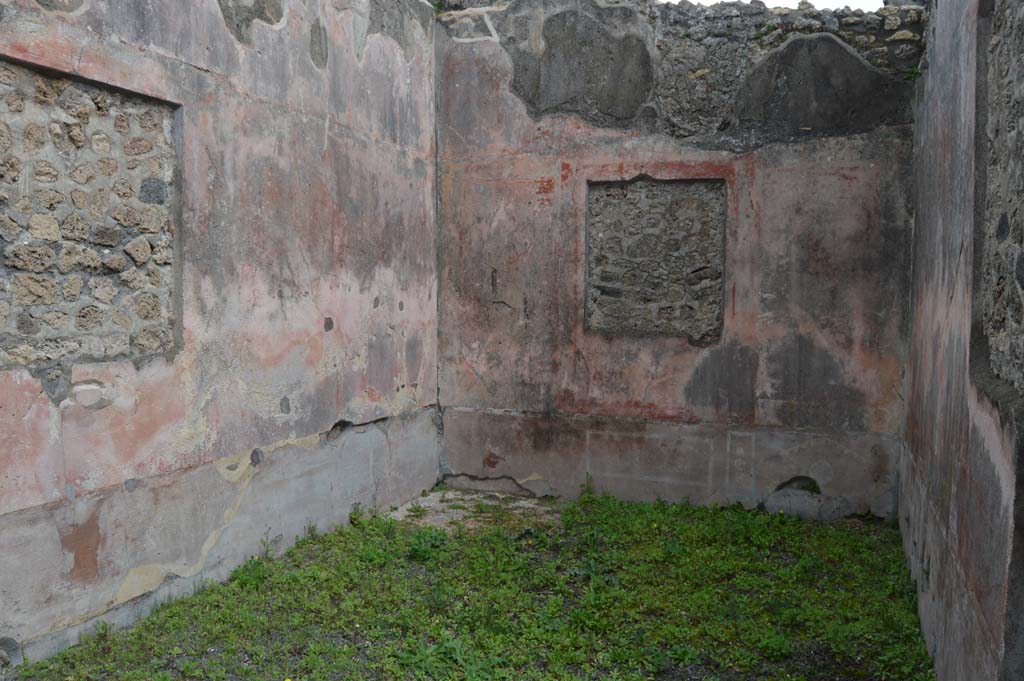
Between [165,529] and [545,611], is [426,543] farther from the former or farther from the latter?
[165,529]

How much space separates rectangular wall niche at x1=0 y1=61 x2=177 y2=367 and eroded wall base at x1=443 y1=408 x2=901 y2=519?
275 cm

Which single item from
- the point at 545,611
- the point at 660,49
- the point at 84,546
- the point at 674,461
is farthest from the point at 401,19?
the point at 545,611

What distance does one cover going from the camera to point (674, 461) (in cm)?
540

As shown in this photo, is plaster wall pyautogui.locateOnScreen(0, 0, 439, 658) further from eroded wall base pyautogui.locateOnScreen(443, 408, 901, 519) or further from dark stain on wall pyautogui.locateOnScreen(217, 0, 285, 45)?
eroded wall base pyautogui.locateOnScreen(443, 408, 901, 519)

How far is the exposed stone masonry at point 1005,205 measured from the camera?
6.88ft

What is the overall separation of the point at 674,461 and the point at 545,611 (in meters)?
2.08

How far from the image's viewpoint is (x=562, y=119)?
218 inches

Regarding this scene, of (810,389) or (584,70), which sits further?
(584,70)

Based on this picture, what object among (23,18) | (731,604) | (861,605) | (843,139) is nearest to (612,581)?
(731,604)

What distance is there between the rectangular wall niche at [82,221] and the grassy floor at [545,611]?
122 centimetres

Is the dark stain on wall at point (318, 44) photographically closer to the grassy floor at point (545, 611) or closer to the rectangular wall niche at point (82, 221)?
the rectangular wall niche at point (82, 221)

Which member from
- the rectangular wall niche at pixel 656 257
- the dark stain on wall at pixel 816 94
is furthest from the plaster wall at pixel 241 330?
the dark stain on wall at pixel 816 94

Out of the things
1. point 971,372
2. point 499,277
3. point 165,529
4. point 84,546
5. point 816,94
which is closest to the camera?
point 971,372

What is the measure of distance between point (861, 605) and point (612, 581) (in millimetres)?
1167
